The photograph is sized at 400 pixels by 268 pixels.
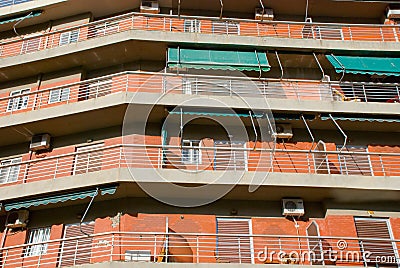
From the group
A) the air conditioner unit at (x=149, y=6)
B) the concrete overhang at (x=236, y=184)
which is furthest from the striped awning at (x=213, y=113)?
the air conditioner unit at (x=149, y=6)

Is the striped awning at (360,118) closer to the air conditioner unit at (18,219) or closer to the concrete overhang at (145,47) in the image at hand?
the concrete overhang at (145,47)

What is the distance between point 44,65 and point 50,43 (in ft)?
4.00

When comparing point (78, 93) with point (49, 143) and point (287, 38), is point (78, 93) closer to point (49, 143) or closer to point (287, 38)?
point (49, 143)

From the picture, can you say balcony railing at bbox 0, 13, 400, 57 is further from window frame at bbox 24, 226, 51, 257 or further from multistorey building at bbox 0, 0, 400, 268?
window frame at bbox 24, 226, 51, 257

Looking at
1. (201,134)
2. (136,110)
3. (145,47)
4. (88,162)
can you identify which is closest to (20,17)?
(145,47)

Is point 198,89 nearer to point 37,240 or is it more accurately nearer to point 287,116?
point 287,116

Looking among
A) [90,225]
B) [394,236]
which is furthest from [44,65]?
[394,236]

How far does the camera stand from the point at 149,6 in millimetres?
17797

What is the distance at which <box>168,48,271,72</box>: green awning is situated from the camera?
15211mm

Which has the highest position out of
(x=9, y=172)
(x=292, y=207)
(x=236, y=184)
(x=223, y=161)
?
(x=9, y=172)

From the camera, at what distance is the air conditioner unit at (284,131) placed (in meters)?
14.9

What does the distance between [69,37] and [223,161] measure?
827cm

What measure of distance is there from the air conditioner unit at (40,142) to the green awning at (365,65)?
10.3 metres

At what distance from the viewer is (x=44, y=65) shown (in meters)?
17.0
